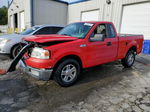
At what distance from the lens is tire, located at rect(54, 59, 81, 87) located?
10.9 feet

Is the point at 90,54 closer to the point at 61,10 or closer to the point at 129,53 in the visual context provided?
the point at 129,53

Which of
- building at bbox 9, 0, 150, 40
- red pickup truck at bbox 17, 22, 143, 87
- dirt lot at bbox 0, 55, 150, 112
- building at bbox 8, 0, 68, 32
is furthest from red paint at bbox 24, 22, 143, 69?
building at bbox 8, 0, 68, 32

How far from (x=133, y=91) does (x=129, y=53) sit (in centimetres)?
234

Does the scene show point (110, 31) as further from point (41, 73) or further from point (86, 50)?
point (41, 73)

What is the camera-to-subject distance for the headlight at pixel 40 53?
3055 millimetres

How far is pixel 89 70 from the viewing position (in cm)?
517

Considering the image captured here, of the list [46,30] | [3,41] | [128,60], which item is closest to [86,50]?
[128,60]

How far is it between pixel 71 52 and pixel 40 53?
2.58 ft

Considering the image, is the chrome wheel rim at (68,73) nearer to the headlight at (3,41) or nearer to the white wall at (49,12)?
the headlight at (3,41)

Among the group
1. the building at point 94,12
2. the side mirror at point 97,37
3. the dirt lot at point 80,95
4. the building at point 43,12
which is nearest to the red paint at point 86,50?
the side mirror at point 97,37

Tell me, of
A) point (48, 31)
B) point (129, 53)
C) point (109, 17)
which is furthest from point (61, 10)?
point (129, 53)

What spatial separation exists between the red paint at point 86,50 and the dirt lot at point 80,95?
688mm

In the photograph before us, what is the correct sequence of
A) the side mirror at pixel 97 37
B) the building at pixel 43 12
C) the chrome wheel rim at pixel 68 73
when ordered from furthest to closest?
the building at pixel 43 12 → the side mirror at pixel 97 37 → the chrome wheel rim at pixel 68 73

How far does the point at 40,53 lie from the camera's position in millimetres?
3115
